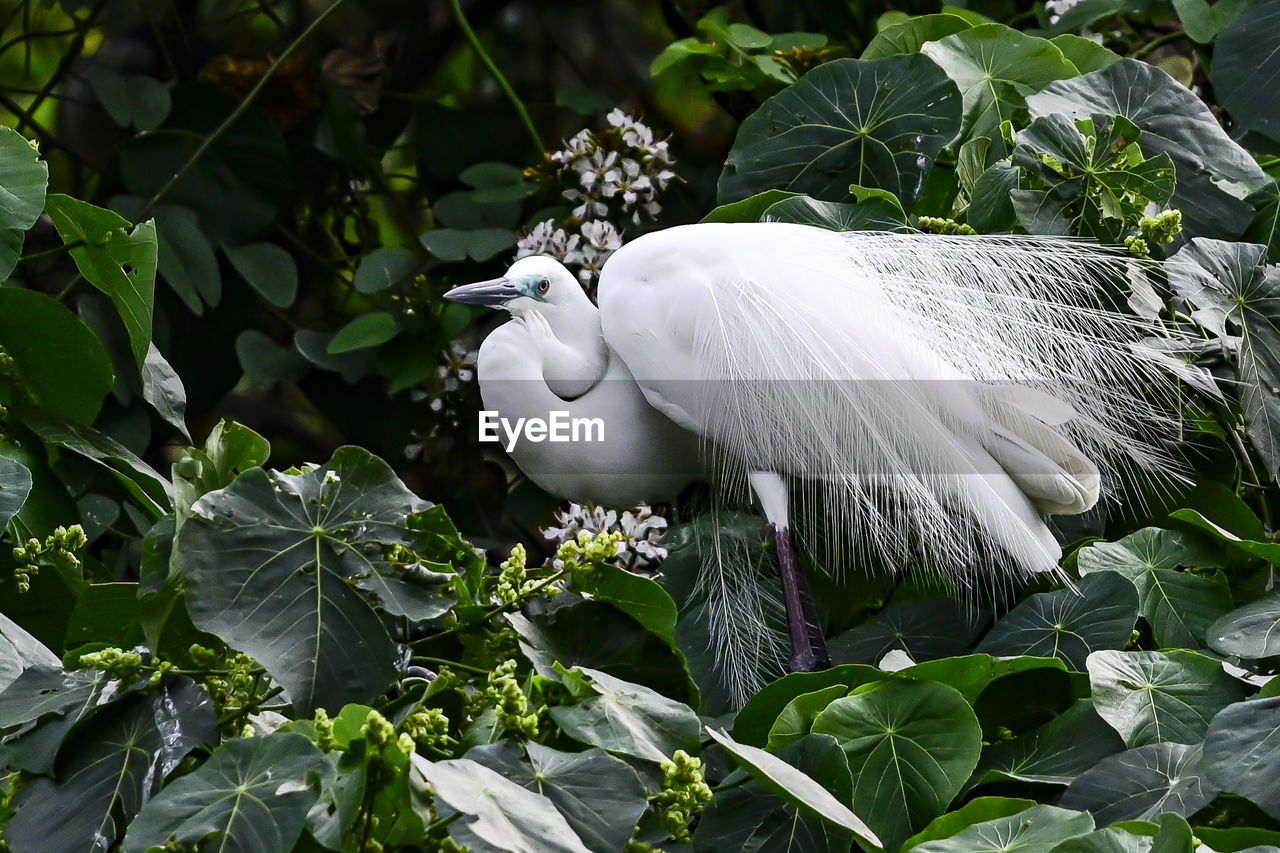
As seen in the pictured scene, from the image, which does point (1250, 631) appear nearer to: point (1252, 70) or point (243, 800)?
point (243, 800)

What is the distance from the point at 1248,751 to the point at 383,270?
4.19 ft

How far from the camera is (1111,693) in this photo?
93 centimetres

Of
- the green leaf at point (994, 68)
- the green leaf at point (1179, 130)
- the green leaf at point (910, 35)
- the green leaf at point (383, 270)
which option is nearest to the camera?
the green leaf at point (1179, 130)

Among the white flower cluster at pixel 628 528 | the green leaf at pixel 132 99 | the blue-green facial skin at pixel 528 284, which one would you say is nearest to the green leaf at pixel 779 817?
the white flower cluster at pixel 628 528

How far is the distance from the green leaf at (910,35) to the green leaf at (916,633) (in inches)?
28.8

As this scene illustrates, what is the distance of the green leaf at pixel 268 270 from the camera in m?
1.88

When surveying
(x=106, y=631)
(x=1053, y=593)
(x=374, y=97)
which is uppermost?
(x=374, y=97)

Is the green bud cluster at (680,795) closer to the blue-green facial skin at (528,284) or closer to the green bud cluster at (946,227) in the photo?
the blue-green facial skin at (528,284)

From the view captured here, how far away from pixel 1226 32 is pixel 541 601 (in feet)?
3.83

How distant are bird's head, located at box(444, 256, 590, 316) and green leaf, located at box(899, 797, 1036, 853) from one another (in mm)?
671

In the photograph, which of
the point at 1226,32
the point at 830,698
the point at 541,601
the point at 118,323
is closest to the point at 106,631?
the point at 541,601

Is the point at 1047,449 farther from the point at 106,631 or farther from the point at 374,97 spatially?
the point at 374,97

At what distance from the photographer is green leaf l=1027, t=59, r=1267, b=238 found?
4.62 feet
